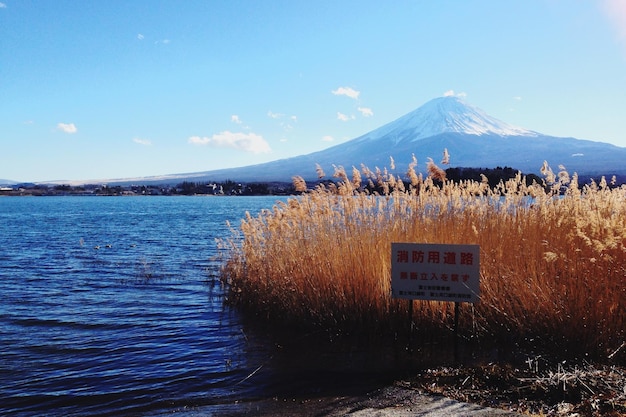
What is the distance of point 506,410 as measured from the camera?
4703 mm

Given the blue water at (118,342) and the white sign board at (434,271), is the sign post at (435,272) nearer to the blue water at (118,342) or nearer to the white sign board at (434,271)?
the white sign board at (434,271)

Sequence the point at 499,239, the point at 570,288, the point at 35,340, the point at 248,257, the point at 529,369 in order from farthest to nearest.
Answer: the point at 248,257, the point at 35,340, the point at 499,239, the point at 570,288, the point at 529,369

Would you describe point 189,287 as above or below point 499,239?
below

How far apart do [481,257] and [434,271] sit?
1150 millimetres

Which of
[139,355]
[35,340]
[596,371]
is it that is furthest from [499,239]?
[35,340]

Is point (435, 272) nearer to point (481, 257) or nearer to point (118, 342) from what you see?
point (481, 257)

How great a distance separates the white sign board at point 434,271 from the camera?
637 cm

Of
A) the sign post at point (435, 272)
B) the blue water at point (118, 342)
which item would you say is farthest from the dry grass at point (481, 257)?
the blue water at point (118, 342)

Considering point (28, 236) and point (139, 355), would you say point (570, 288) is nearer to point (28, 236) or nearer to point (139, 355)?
point (139, 355)

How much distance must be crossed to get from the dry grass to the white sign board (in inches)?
25.7

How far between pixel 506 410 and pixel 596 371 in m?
1.14

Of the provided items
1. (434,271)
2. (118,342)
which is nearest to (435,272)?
(434,271)

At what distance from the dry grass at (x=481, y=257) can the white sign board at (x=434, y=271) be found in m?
0.65

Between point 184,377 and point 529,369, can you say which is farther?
point 184,377
